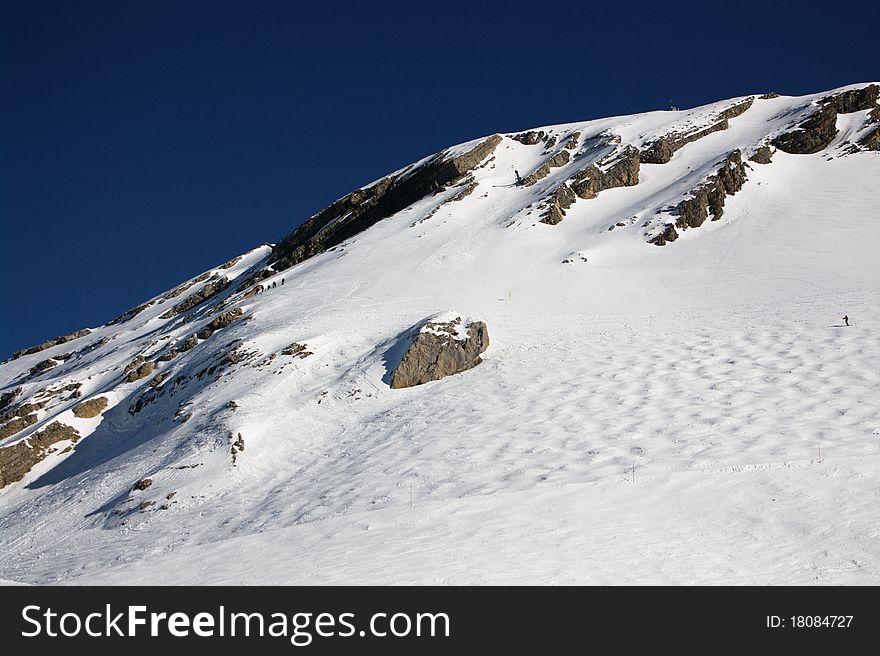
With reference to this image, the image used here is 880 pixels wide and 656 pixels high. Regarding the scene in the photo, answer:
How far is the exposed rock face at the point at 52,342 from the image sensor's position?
5681 cm

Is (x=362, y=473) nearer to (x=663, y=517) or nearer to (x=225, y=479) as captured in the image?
(x=225, y=479)

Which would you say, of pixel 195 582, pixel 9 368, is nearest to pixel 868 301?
pixel 195 582

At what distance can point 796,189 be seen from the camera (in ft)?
135

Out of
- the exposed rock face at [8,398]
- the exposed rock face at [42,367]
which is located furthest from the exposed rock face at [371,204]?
the exposed rock face at [8,398]

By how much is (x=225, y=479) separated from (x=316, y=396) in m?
5.38

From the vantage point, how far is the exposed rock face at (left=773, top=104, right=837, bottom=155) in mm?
46562

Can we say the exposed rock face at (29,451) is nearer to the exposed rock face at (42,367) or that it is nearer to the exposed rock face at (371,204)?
the exposed rock face at (42,367)

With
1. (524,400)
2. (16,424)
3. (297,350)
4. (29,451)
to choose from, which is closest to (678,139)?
(297,350)

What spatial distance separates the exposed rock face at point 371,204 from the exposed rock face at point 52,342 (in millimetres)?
18528

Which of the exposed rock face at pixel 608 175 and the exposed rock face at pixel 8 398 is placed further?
the exposed rock face at pixel 608 175

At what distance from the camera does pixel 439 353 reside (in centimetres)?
2345

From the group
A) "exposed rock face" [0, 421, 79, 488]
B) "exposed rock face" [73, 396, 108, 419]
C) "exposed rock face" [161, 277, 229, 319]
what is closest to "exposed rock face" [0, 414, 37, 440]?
"exposed rock face" [73, 396, 108, 419]

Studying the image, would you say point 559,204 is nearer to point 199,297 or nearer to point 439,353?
point 439,353

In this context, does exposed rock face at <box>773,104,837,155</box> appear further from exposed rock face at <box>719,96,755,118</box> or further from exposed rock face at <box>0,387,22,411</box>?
exposed rock face at <box>0,387,22,411</box>
